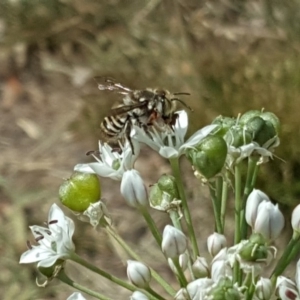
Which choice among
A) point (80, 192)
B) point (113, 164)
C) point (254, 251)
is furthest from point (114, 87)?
point (254, 251)

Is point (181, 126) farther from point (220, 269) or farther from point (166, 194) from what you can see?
point (220, 269)

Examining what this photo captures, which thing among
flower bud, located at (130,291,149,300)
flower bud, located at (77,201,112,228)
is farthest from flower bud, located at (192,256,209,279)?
flower bud, located at (77,201,112,228)

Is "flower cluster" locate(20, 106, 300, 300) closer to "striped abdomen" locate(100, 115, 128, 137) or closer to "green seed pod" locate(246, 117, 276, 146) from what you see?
"green seed pod" locate(246, 117, 276, 146)

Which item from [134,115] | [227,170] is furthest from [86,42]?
[227,170]

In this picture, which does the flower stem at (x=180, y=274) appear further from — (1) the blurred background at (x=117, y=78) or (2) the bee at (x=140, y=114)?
(1) the blurred background at (x=117, y=78)

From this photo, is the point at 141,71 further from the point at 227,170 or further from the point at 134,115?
the point at 227,170

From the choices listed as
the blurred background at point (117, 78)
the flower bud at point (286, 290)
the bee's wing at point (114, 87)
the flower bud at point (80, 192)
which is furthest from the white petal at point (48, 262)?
the blurred background at point (117, 78)

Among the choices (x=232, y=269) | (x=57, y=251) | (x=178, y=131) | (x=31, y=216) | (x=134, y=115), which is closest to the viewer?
(x=232, y=269)
